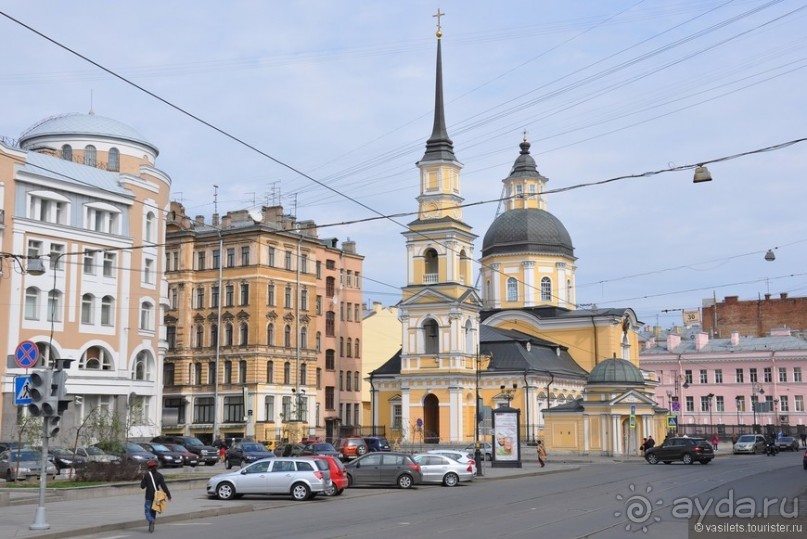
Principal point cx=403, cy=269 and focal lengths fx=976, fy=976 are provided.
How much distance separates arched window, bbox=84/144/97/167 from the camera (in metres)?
→ 57.2

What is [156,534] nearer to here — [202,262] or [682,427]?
[202,262]

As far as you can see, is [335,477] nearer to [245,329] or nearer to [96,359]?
[96,359]

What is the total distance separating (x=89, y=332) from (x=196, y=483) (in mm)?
22892

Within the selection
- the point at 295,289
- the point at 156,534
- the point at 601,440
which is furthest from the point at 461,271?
the point at 156,534

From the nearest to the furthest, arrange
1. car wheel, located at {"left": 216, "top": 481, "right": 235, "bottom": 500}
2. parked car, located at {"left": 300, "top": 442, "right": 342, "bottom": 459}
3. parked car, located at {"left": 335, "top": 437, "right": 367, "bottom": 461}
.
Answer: car wheel, located at {"left": 216, "top": 481, "right": 235, "bottom": 500}, parked car, located at {"left": 300, "top": 442, "right": 342, "bottom": 459}, parked car, located at {"left": 335, "top": 437, "right": 367, "bottom": 461}

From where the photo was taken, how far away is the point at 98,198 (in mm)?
53125

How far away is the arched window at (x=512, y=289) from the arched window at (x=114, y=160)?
40.7m

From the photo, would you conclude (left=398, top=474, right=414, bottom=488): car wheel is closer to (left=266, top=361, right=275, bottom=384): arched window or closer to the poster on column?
the poster on column

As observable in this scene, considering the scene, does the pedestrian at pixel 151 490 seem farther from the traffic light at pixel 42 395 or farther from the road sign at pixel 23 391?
the road sign at pixel 23 391

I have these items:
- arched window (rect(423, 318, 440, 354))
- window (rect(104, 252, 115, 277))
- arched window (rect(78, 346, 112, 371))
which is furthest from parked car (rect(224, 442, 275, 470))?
arched window (rect(423, 318, 440, 354))

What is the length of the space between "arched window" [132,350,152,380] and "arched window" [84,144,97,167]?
11524 millimetres

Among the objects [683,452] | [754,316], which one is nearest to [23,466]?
[683,452]

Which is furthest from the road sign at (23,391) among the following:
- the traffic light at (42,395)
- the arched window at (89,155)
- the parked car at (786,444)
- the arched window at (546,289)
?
the arched window at (546,289)

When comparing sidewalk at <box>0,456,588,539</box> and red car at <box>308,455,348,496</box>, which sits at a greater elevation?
red car at <box>308,455,348,496</box>
